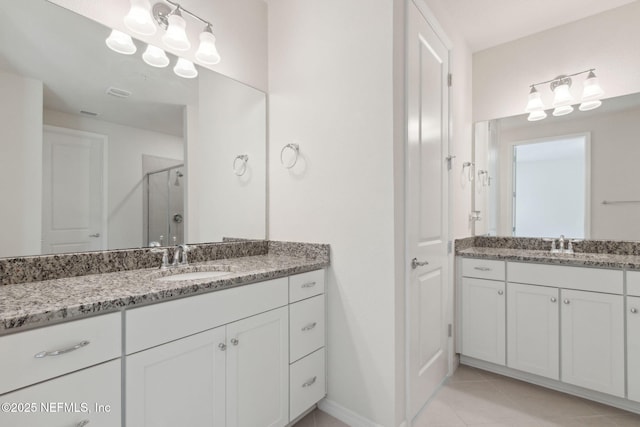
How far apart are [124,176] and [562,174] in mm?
3008

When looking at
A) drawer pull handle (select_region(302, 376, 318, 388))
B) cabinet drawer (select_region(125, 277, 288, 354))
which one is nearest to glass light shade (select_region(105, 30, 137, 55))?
cabinet drawer (select_region(125, 277, 288, 354))

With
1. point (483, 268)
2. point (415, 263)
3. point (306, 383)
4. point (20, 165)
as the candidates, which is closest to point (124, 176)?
point (20, 165)

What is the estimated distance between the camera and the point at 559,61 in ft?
7.80

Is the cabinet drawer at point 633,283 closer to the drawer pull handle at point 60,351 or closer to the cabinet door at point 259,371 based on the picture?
the cabinet door at point 259,371

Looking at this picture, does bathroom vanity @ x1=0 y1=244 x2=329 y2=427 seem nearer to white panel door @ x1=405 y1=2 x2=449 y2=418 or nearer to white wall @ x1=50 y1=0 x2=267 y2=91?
white panel door @ x1=405 y1=2 x2=449 y2=418

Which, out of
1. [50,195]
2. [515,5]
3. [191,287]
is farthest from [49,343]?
[515,5]

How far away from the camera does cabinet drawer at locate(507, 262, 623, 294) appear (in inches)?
70.9

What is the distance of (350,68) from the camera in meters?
1.75

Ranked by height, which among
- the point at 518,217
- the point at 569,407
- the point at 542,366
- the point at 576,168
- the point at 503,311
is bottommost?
the point at 569,407

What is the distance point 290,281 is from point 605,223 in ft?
7.53

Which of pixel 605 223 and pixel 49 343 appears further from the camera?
pixel 605 223

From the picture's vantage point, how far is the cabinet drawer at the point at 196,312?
1.02 m

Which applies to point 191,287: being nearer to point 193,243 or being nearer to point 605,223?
point 193,243

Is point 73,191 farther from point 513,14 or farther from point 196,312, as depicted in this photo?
point 513,14
